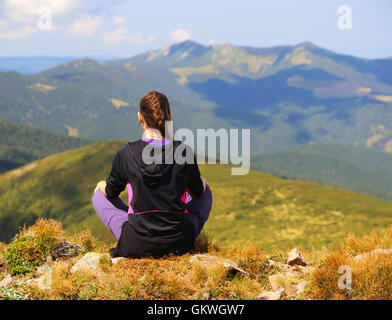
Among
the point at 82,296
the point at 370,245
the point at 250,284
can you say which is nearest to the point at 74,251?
the point at 82,296

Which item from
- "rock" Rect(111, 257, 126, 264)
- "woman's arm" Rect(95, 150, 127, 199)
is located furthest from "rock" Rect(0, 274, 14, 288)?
"woman's arm" Rect(95, 150, 127, 199)

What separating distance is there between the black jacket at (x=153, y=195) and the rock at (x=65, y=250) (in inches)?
89.4

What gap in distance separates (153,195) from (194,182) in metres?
1.05

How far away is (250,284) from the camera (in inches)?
310

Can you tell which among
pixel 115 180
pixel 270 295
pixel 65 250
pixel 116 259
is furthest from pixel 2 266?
pixel 270 295

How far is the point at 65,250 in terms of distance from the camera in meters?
9.54

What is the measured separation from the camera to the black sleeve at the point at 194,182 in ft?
26.0

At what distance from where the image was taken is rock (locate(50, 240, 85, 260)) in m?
9.23

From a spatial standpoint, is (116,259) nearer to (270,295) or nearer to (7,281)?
(7,281)

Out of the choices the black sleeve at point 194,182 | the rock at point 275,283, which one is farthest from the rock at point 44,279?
the rock at point 275,283

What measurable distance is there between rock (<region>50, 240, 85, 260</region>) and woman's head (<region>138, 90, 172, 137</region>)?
423 centimetres

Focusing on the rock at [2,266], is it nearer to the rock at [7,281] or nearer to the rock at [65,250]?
the rock at [7,281]

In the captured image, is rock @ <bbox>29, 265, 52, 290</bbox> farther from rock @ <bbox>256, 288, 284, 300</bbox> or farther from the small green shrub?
rock @ <bbox>256, 288, 284, 300</bbox>
